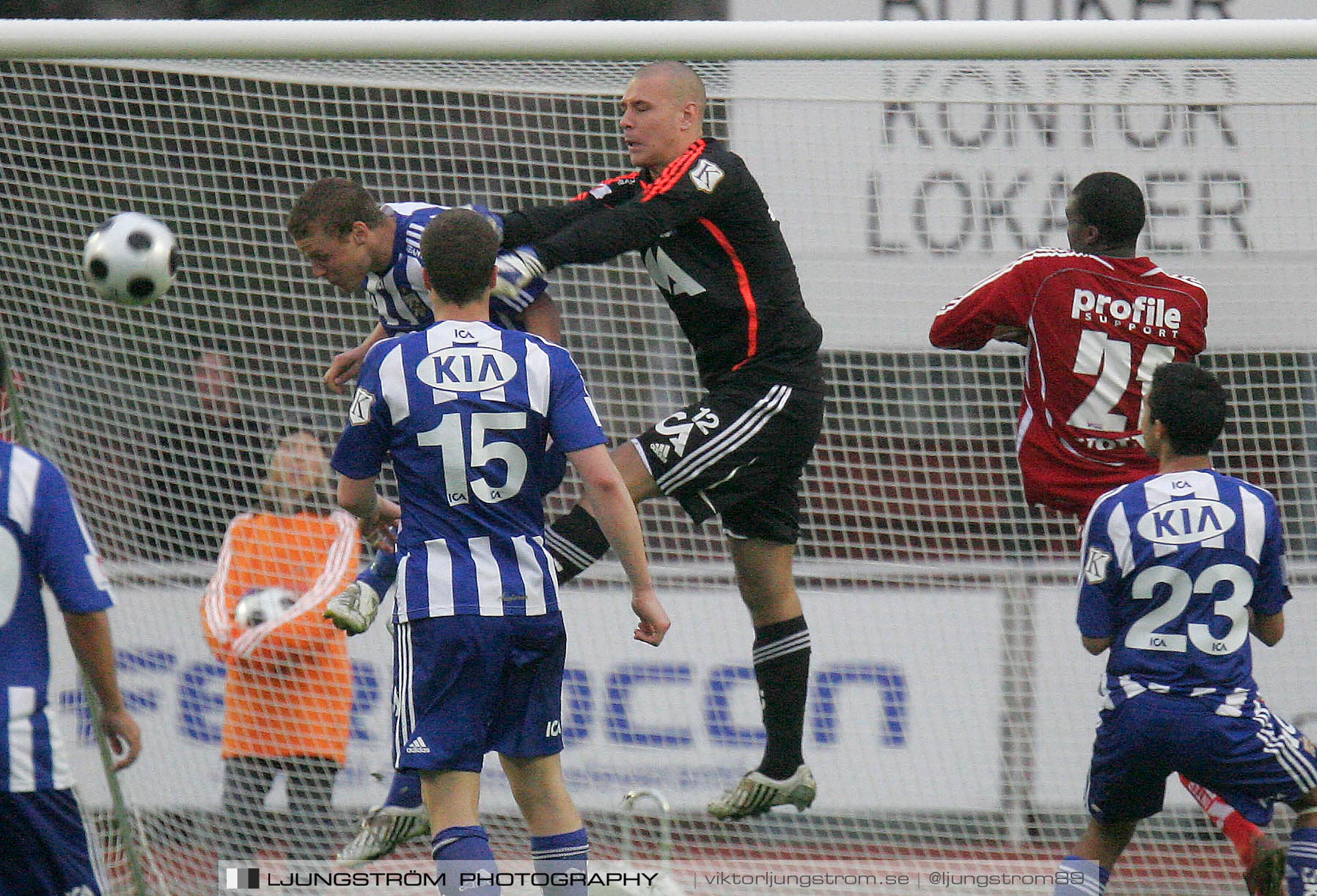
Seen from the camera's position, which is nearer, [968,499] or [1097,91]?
[1097,91]

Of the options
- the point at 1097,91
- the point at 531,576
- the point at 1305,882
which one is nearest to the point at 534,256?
the point at 531,576

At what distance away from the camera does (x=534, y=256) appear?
4105 millimetres

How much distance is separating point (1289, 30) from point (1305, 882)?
8.31 ft

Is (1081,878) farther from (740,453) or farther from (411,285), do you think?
(411,285)

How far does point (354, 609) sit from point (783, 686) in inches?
57.1

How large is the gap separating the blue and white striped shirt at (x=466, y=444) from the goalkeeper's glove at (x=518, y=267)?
15.4 inches

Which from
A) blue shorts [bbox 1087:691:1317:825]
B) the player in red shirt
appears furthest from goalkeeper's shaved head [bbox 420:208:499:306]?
blue shorts [bbox 1087:691:1317:825]

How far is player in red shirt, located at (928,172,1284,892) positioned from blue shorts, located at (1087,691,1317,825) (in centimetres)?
29

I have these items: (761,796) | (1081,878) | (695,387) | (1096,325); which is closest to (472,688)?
(761,796)

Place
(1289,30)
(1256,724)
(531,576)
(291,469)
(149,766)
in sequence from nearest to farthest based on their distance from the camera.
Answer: (531,576), (1256,724), (1289,30), (291,469), (149,766)

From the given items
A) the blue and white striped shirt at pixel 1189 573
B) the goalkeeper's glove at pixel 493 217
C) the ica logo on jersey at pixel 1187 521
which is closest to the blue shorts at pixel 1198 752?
the blue and white striped shirt at pixel 1189 573

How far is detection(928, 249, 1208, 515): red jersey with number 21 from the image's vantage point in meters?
4.38

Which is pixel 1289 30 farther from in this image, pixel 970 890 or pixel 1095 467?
pixel 970 890

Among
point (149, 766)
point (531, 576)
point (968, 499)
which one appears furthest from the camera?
point (968, 499)
